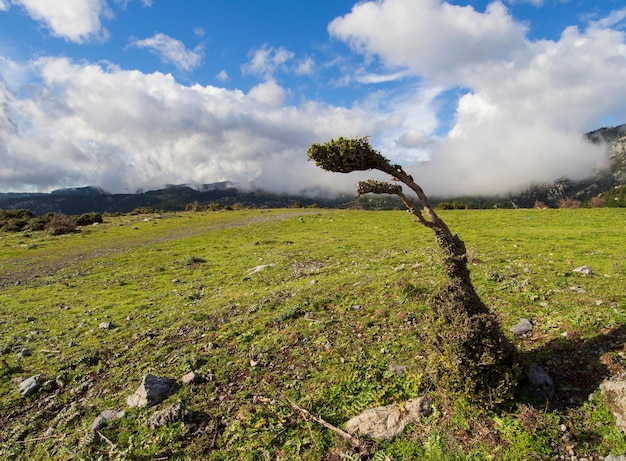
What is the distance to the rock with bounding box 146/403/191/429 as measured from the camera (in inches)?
318

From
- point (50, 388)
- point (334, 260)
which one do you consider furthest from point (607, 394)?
point (334, 260)

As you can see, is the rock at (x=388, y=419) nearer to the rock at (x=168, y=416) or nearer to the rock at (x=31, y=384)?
the rock at (x=168, y=416)

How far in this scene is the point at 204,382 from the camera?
9.80 metres

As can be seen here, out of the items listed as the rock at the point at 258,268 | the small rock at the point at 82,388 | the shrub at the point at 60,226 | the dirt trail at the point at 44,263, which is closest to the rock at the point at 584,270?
the rock at the point at 258,268

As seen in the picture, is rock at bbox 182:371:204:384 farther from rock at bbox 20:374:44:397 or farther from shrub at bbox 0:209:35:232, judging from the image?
shrub at bbox 0:209:35:232

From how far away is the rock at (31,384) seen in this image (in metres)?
10.1

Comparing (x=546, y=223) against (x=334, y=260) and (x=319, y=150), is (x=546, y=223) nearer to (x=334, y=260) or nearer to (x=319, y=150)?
(x=334, y=260)

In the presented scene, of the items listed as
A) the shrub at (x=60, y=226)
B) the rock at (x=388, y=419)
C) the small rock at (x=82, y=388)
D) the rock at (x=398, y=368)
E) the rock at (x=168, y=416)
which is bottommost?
the small rock at (x=82, y=388)

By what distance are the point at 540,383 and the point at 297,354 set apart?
642 centimetres

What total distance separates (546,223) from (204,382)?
40.3 m

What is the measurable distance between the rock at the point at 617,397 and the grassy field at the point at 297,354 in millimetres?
182

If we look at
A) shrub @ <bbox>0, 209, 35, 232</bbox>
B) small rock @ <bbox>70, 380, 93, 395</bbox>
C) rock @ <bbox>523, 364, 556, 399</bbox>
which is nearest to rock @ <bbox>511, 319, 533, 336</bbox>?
rock @ <bbox>523, 364, 556, 399</bbox>

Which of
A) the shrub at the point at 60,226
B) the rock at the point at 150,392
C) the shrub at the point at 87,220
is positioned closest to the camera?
the rock at the point at 150,392

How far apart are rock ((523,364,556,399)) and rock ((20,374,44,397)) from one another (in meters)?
13.6
